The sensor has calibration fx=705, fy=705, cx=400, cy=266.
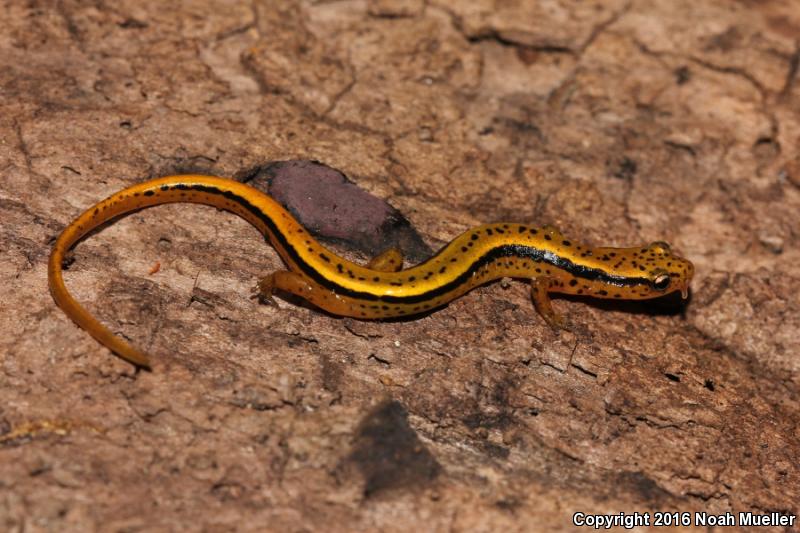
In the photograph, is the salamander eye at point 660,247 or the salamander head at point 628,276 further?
the salamander eye at point 660,247

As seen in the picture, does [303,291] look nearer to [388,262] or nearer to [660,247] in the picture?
[388,262]

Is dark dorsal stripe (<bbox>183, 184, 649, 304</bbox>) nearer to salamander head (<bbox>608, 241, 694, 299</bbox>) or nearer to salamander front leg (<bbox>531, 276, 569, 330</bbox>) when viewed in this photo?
salamander head (<bbox>608, 241, 694, 299</bbox>)

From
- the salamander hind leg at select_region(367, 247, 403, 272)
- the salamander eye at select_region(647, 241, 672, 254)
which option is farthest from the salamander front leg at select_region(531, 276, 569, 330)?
the salamander hind leg at select_region(367, 247, 403, 272)

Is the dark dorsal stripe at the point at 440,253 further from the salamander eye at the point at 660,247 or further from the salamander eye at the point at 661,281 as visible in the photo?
the salamander eye at the point at 660,247

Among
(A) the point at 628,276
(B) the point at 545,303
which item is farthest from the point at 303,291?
(A) the point at 628,276

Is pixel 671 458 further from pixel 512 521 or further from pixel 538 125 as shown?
pixel 538 125

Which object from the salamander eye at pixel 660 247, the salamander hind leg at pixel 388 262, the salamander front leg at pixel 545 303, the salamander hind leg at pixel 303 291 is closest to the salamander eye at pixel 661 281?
the salamander eye at pixel 660 247
